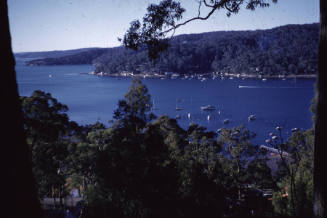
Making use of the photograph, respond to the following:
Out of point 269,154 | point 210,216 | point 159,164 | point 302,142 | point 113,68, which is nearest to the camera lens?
point 210,216


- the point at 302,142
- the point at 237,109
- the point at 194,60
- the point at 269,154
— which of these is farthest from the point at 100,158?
the point at 194,60

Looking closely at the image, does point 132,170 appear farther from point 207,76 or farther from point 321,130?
point 207,76

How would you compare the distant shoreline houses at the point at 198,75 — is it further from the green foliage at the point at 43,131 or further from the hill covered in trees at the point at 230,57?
the green foliage at the point at 43,131

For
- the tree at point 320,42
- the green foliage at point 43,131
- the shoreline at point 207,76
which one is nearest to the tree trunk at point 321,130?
the tree at point 320,42

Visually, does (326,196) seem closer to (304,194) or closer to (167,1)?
(167,1)

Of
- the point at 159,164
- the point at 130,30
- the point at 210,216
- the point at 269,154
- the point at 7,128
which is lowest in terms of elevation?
the point at 269,154

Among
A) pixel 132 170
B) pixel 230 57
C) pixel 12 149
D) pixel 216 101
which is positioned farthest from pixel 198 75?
pixel 12 149
